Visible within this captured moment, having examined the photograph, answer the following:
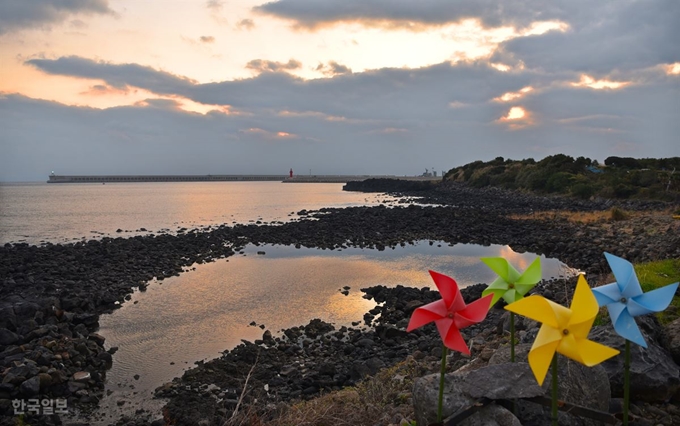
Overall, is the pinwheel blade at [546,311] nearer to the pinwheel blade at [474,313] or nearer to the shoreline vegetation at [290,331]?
the pinwheel blade at [474,313]

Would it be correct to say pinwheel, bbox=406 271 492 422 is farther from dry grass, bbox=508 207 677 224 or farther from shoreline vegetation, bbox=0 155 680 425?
dry grass, bbox=508 207 677 224

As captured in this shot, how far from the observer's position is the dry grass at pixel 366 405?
4.73 m

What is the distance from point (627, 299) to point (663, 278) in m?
5.22

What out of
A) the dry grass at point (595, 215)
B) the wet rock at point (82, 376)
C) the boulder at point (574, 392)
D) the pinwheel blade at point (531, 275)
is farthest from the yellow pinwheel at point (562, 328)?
the dry grass at point (595, 215)

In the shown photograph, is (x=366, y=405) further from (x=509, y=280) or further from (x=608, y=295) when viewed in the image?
(x=608, y=295)

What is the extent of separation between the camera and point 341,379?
7855mm

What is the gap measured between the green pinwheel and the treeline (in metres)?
37.0

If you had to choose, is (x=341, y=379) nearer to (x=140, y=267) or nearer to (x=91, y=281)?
(x=91, y=281)

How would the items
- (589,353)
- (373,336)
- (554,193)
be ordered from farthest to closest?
(554,193) < (373,336) < (589,353)

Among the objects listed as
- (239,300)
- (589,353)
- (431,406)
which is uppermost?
(589,353)

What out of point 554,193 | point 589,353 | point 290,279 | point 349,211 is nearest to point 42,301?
point 290,279

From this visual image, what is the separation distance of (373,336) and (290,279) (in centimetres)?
689

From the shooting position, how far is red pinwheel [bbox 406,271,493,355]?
108 inches

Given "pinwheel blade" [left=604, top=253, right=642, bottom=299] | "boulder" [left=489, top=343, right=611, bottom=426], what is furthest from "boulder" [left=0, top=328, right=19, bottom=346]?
"pinwheel blade" [left=604, top=253, right=642, bottom=299]
